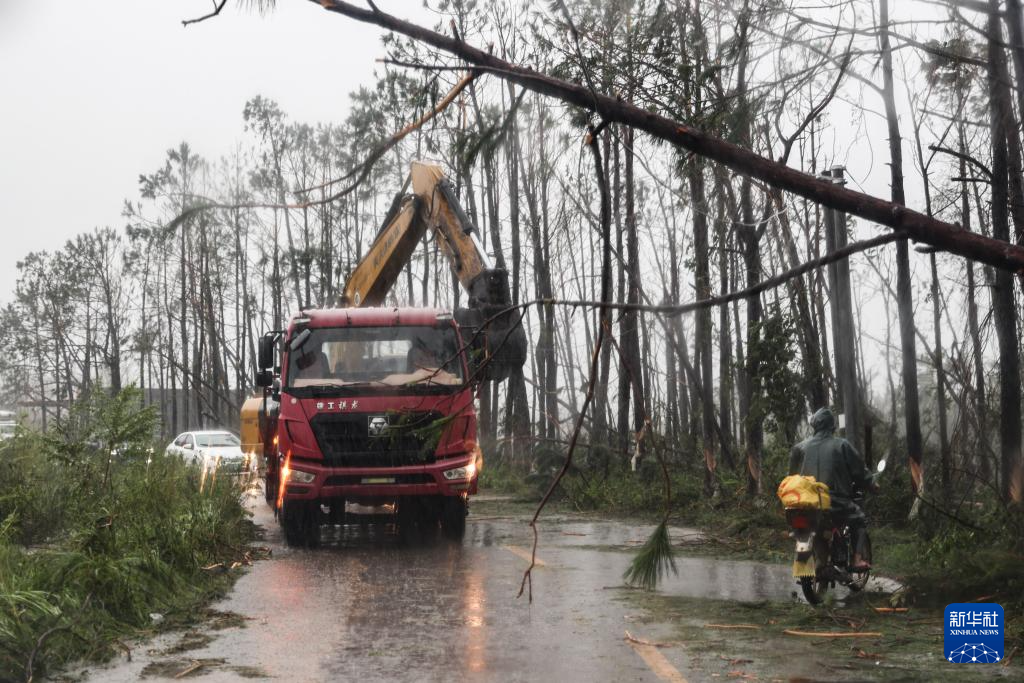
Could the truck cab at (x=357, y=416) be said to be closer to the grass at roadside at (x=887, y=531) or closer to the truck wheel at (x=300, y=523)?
the truck wheel at (x=300, y=523)

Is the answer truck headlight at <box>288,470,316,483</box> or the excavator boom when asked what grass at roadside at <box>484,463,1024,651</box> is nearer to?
the excavator boom

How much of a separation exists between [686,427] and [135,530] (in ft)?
70.9

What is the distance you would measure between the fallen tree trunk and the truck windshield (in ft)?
32.6

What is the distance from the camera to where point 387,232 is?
61.8 ft

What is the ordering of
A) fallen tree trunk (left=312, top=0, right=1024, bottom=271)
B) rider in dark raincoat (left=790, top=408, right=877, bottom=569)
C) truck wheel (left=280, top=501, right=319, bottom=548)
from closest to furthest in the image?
fallen tree trunk (left=312, top=0, right=1024, bottom=271)
rider in dark raincoat (left=790, top=408, right=877, bottom=569)
truck wheel (left=280, top=501, right=319, bottom=548)

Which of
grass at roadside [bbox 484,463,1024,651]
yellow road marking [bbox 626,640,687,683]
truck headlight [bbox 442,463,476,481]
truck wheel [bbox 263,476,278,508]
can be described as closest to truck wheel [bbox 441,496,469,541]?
truck headlight [bbox 442,463,476,481]

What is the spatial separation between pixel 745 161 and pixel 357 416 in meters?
10.2

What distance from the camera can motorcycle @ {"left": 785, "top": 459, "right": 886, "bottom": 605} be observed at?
9953 mm

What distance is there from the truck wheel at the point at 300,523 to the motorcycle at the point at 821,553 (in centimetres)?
693

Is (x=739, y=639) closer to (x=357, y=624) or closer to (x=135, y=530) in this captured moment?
(x=357, y=624)

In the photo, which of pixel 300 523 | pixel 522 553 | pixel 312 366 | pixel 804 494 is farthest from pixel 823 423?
pixel 300 523

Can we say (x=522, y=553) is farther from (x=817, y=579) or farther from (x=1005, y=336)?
(x=1005, y=336)

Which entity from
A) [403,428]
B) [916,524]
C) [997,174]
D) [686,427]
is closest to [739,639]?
[403,428]

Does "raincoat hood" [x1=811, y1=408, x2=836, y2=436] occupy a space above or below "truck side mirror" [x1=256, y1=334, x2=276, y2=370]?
→ below
